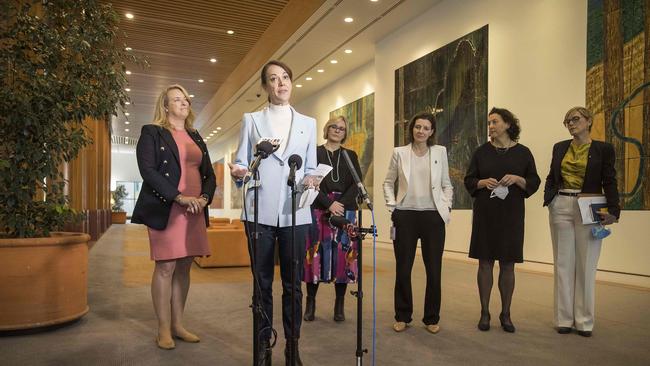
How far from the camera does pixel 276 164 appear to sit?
246cm

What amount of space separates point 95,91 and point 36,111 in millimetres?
413

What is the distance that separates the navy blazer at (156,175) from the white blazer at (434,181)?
1469 mm

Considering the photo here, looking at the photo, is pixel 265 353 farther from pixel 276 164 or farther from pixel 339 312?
pixel 339 312

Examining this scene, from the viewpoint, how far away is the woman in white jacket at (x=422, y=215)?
355cm

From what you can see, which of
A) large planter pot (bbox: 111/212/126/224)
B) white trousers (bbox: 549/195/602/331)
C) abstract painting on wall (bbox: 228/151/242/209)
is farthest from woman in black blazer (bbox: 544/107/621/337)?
large planter pot (bbox: 111/212/126/224)

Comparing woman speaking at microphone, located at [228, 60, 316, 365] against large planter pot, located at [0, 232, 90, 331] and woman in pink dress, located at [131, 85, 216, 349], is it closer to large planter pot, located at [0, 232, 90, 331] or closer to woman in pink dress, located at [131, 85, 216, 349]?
woman in pink dress, located at [131, 85, 216, 349]

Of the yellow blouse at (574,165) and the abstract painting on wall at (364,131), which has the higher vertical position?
the abstract painting on wall at (364,131)

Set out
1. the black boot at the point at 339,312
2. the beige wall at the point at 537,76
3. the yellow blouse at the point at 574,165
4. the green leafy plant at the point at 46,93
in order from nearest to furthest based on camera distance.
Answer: the green leafy plant at the point at 46,93 → the yellow blouse at the point at 574,165 → the black boot at the point at 339,312 → the beige wall at the point at 537,76

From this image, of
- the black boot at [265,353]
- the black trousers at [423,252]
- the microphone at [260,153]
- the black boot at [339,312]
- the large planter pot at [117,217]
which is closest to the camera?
the microphone at [260,153]

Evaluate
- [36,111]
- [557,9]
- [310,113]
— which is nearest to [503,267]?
[36,111]

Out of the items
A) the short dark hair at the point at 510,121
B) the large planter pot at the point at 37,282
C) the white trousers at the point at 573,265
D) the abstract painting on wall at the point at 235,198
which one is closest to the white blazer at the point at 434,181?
the short dark hair at the point at 510,121

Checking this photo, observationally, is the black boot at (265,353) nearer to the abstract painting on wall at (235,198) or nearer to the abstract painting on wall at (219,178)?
the abstract painting on wall at (235,198)

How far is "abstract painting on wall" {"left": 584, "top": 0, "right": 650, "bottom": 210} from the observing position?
5.53 metres

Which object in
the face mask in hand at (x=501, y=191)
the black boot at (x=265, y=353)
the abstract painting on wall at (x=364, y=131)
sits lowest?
the black boot at (x=265, y=353)
